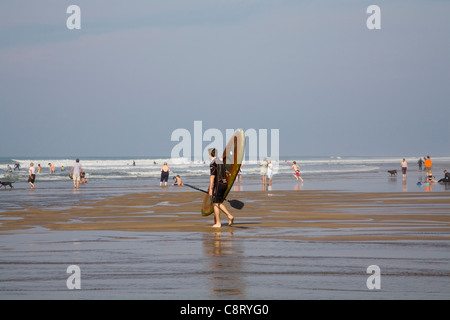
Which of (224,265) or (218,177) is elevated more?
(218,177)

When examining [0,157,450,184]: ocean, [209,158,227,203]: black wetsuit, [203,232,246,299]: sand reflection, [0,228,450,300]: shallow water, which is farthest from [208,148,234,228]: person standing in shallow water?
[0,157,450,184]: ocean

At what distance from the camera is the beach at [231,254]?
24.0 ft

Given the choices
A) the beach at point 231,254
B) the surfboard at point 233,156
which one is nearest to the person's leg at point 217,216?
the beach at point 231,254

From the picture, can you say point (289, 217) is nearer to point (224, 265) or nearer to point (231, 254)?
point (231, 254)

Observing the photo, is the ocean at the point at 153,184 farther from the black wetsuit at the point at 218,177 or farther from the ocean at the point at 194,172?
the black wetsuit at the point at 218,177

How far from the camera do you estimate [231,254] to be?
996 cm

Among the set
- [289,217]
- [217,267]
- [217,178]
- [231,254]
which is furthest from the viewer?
[289,217]

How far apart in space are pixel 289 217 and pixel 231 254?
252 inches

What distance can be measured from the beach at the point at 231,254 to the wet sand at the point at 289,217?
0.03m

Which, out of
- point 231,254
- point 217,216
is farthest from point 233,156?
point 231,254

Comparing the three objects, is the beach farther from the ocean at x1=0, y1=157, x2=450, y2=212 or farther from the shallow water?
the ocean at x1=0, y1=157, x2=450, y2=212
